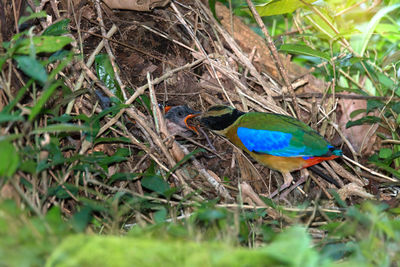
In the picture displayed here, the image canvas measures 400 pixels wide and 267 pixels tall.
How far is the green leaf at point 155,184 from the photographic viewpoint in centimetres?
317

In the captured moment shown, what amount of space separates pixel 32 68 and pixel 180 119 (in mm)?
1914

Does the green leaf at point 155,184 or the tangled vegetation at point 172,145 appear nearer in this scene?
the tangled vegetation at point 172,145

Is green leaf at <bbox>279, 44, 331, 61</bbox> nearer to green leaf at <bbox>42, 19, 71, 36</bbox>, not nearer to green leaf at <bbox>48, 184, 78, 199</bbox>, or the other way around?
green leaf at <bbox>42, 19, 71, 36</bbox>

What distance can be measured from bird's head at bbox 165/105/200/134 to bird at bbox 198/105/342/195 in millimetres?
208

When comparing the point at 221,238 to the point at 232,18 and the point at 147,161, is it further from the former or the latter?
the point at 232,18

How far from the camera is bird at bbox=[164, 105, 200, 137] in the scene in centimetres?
423

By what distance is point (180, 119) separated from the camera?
4273 millimetres

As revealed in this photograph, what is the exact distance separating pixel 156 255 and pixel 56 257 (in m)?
0.34

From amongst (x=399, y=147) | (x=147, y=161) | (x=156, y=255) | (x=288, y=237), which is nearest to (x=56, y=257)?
(x=156, y=255)

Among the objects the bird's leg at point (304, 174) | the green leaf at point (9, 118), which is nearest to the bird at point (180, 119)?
the bird's leg at point (304, 174)

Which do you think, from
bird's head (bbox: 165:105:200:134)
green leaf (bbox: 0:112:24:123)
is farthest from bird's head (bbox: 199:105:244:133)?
green leaf (bbox: 0:112:24:123)

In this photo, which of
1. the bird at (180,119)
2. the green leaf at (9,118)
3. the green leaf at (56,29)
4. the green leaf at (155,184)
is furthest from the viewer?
the bird at (180,119)

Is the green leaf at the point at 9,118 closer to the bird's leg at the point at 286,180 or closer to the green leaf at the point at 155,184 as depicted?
the green leaf at the point at 155,184

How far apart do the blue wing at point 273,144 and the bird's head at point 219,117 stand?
0.21 meters
